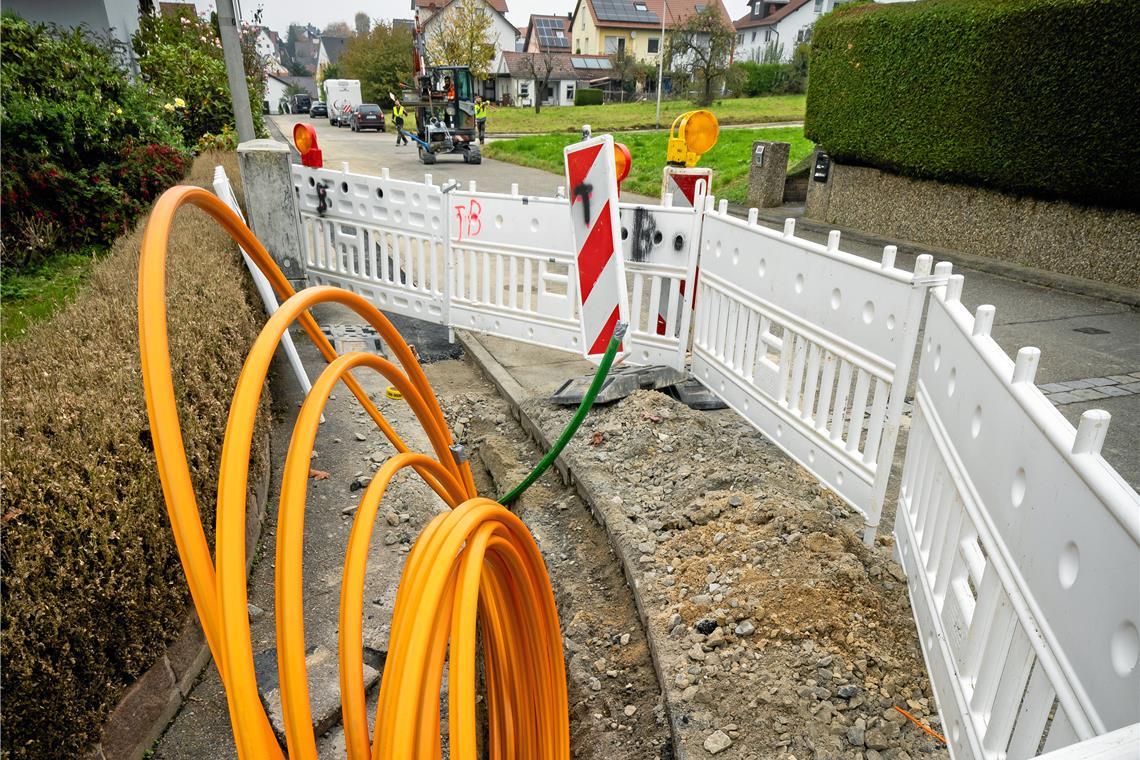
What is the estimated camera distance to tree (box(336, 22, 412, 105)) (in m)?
56.0

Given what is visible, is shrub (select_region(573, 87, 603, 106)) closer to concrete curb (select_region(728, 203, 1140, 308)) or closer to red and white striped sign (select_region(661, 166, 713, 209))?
concrete curb (select_region(728, 203, 1140, 308))

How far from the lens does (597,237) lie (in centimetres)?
389

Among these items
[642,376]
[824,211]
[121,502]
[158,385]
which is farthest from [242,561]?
[824,211]

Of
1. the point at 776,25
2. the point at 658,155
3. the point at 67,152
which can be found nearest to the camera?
the point at 67,152

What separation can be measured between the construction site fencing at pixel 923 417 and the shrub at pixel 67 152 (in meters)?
3.52

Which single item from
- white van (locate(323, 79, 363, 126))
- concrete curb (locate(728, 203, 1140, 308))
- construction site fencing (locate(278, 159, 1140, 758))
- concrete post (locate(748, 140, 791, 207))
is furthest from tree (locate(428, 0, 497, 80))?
construction site fencing (locate(278, 159, 1140, 758))

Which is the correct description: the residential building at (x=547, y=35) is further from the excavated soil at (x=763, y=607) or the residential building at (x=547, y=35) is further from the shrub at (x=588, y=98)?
the excavated soil at (x=763, y=607)

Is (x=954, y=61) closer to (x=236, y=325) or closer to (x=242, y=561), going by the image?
(x=236, y=325)

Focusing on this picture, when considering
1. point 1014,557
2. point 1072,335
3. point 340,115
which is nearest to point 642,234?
point 1014,557

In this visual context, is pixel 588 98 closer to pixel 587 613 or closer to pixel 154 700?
pixel 587 613

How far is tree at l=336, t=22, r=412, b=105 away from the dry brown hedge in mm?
53638

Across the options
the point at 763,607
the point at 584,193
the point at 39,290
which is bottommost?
the point at 763,607

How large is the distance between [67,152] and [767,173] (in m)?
11.7

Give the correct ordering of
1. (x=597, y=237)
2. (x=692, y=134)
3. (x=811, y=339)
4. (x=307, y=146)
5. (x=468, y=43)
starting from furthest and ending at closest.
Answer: (x=468, y=43) → (x=307, y=146) → (x=692, y=134) → (x=597, y=237) → (x=811, y=339)
